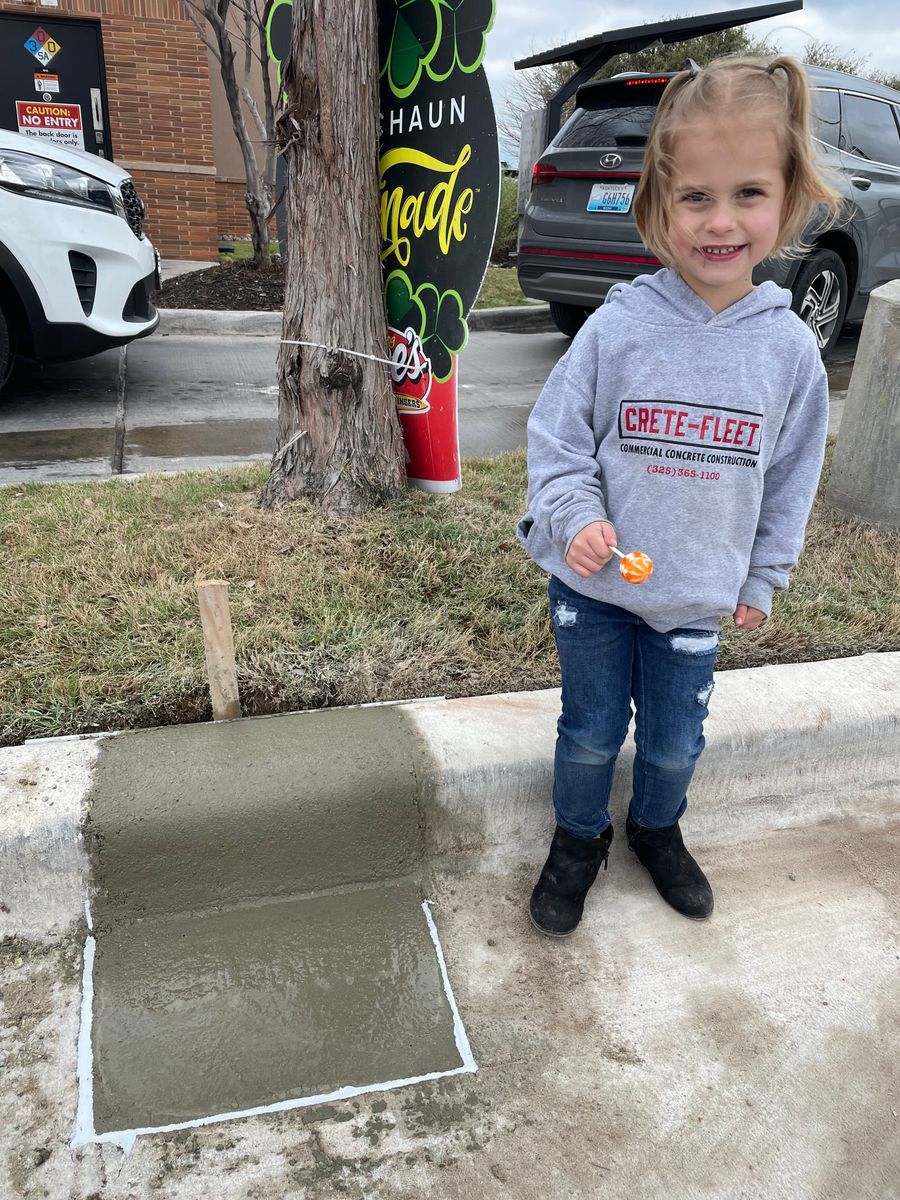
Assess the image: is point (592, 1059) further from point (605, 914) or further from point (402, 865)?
point (402, 865)

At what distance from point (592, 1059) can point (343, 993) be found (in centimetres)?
49

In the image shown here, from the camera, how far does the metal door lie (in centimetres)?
985

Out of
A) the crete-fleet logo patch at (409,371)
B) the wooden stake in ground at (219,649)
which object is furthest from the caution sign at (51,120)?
the wooden stake in ground at (219,649)

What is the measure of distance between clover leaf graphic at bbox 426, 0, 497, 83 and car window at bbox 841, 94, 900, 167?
15.9 feet

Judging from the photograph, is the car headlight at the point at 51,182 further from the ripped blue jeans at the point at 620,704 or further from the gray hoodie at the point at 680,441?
the ripped blue jeans at the point at 620,704

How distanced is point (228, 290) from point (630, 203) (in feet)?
13.7

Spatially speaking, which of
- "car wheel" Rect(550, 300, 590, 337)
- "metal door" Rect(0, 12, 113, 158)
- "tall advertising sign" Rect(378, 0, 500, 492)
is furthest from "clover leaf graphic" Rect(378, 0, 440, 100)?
"metal door" Rect(0, 12, 113, 158)

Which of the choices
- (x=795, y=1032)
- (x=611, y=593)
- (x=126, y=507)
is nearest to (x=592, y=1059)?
(x=795, y=1032)

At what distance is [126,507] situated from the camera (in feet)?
11.8

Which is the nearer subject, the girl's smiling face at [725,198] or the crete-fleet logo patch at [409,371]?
the girl's smiling face at [725,198]

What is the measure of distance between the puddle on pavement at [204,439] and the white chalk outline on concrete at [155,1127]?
134 inches

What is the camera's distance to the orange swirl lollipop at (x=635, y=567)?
169cm

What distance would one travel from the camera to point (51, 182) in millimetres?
5070

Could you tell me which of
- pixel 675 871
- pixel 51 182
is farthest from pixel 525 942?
pixel 51 182
